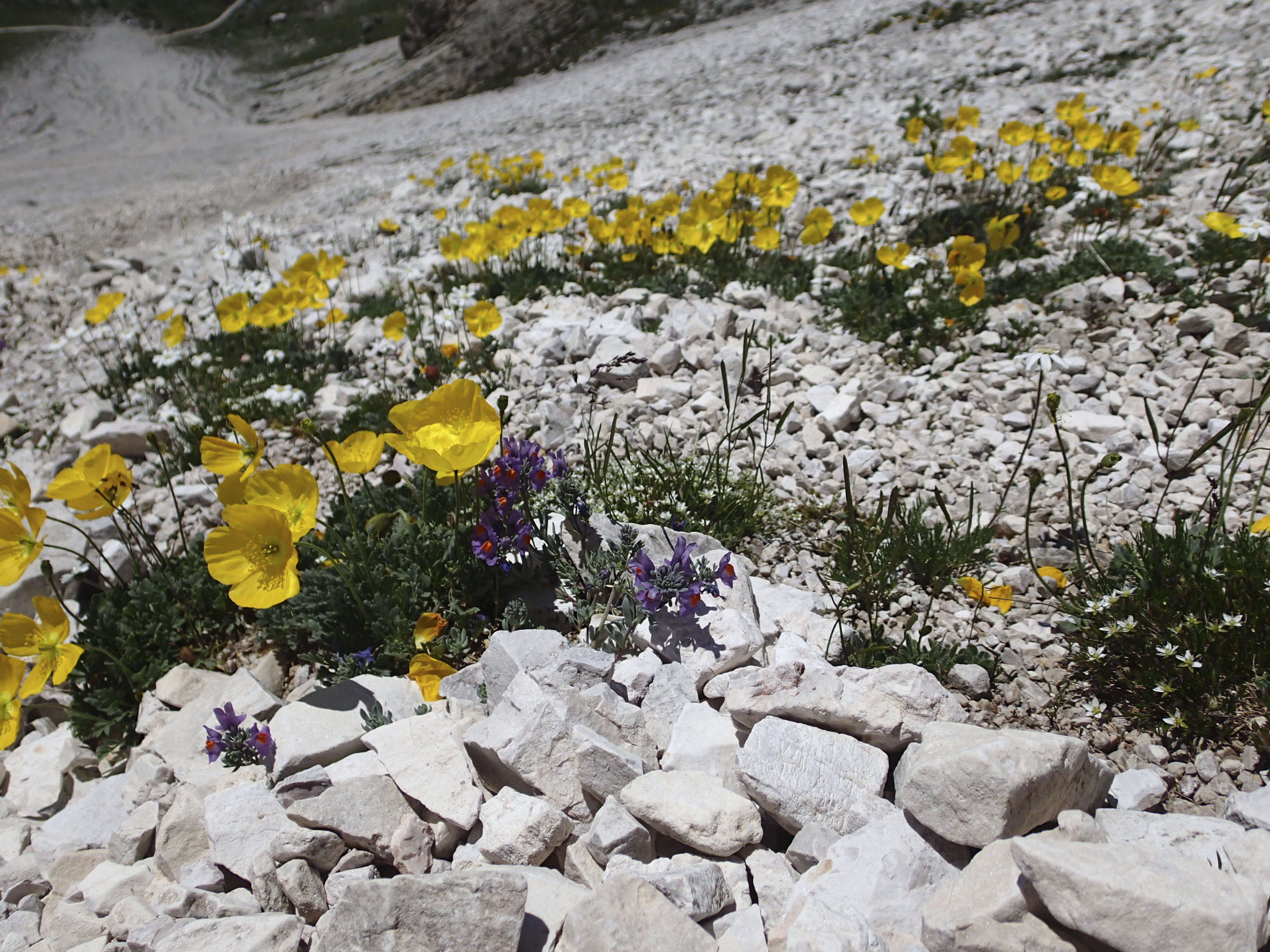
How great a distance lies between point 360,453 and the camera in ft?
10.4

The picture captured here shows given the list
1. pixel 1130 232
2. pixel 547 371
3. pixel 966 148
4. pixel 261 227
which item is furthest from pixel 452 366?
pixel 261 227

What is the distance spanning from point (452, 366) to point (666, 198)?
7.23 feet

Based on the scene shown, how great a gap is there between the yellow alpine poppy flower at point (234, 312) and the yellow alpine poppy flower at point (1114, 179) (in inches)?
238

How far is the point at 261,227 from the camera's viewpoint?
32.5 ft

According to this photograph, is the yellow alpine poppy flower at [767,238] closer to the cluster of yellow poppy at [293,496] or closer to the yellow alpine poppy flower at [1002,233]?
the yellow alpine poppy flower at [1002,233]

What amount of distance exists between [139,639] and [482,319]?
2.71 metres

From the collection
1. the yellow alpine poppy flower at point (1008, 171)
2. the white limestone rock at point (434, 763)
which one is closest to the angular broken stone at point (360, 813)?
the white limestone rock at point (434, 763)

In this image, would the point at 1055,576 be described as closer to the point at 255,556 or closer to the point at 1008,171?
the point at 255,556

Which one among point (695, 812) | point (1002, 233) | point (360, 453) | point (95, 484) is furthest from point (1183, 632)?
point (95, 484)

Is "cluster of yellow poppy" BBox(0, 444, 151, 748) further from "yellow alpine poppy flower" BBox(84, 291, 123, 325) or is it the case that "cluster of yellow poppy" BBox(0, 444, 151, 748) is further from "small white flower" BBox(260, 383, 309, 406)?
"yellow alpine poppy flower" BBox(84, 291, 123, 325)

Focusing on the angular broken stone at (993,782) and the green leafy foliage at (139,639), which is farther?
the green leafy foliage at (139,639)

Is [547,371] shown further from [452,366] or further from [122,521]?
[122,521]

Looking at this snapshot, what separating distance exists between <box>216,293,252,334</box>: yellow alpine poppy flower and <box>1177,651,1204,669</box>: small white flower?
5639mm

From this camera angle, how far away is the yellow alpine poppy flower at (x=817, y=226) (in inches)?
239
